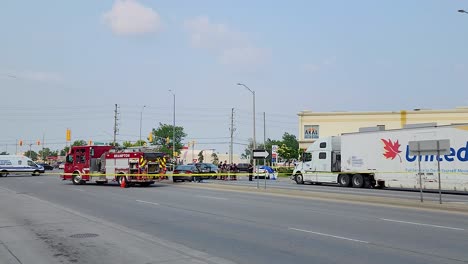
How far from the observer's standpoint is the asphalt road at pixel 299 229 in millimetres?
8906

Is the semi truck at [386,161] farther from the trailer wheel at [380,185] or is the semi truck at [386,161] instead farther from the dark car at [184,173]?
the dark car at [184,173]

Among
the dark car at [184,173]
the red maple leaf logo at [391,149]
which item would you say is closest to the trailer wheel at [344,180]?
the red maple leaf logo at [391,149]

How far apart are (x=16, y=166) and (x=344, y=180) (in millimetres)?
39232

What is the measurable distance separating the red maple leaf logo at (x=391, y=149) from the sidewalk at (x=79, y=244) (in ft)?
70.5

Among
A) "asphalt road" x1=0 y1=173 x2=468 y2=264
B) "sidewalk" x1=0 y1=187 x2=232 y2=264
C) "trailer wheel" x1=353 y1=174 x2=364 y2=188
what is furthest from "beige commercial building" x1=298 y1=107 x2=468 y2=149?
"sidewalk" x1=0 y1=187 x2=232 y2=264

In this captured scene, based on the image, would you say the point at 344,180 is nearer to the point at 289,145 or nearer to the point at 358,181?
the point at 358,181

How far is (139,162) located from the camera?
31.7m

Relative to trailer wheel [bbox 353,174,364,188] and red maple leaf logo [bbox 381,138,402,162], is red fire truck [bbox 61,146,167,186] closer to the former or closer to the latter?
trailer wheel [bbox 353,174,364,188]

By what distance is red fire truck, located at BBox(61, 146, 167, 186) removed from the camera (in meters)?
31.7

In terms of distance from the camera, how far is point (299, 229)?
12234 mm

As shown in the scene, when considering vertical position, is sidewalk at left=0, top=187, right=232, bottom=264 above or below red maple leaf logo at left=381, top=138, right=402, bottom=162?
below

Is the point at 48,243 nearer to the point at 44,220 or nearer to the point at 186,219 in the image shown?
the point at 44,220

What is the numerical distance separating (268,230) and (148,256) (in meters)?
4.26

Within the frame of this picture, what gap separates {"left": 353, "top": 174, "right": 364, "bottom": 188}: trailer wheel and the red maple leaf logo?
2.63 metres
